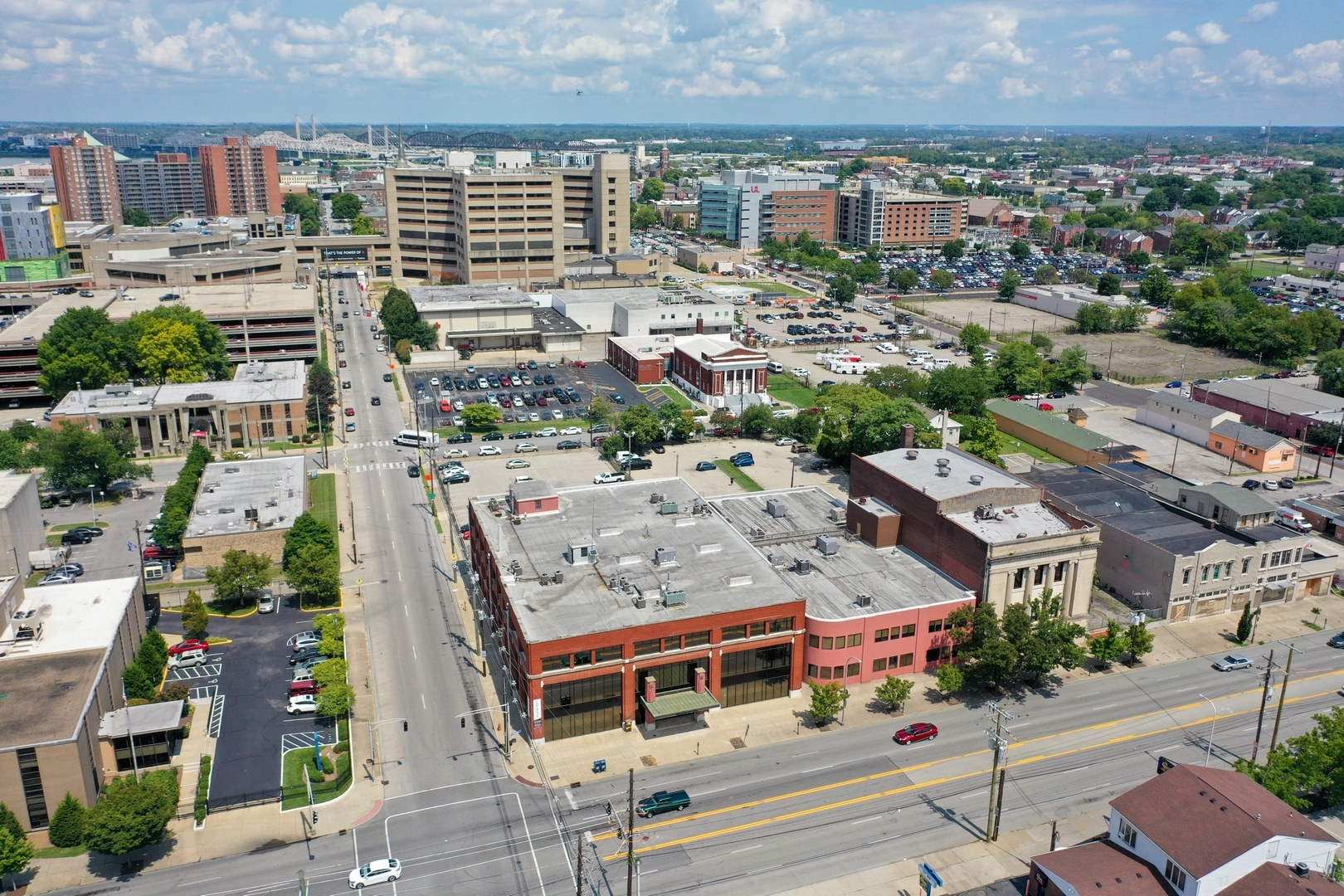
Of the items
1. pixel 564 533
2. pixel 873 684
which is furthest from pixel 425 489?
pixel 873 684

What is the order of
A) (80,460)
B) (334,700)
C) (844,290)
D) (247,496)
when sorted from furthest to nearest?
(844,290), (80,460), (247,496), (334,700)

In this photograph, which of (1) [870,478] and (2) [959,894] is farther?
(1) [870,478]

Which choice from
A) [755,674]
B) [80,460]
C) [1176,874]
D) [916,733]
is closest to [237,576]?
[80,460]

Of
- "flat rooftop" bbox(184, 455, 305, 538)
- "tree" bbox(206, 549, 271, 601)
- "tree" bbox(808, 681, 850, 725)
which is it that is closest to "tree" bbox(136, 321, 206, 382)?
"flat rooftop" bbox(184, 455, 305, 538)

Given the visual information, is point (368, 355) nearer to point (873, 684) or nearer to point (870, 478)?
point (870, 478)

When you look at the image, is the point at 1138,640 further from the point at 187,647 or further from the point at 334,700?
the point at 187,647

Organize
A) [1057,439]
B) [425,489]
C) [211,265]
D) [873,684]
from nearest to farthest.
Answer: [873,684]
[425,489]
[1057,439]
[211,265]
